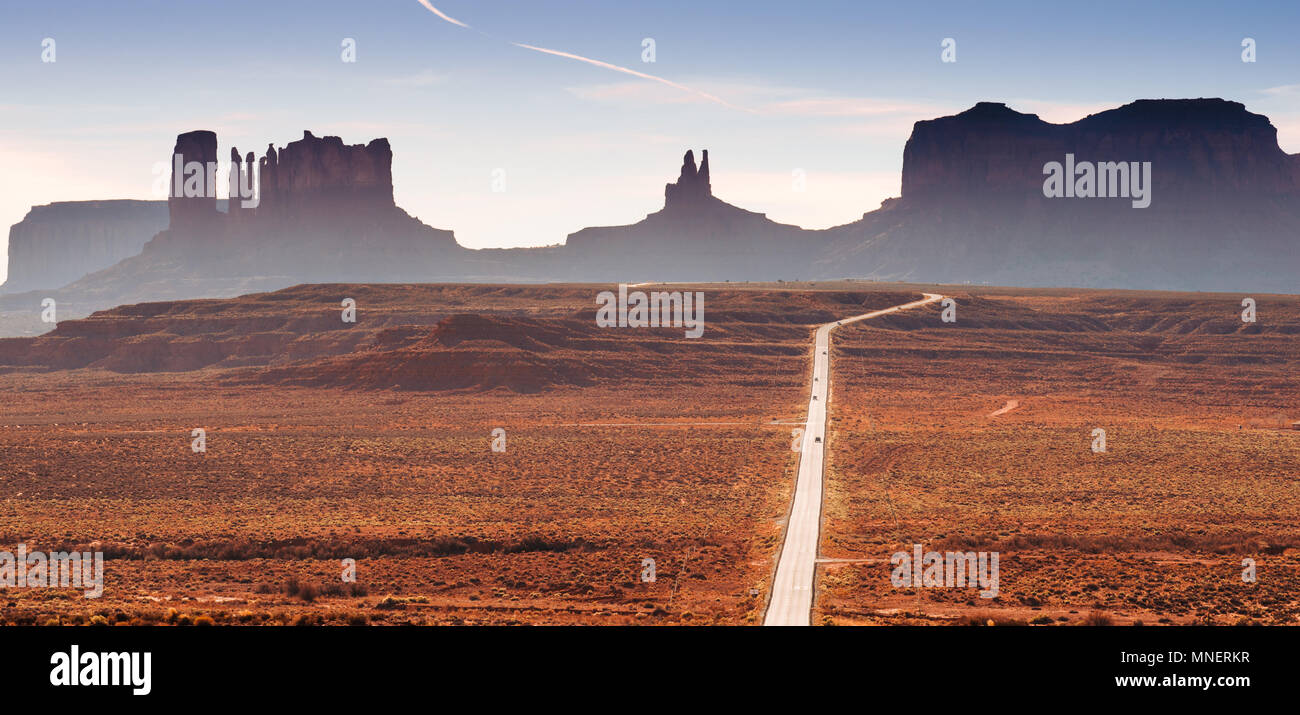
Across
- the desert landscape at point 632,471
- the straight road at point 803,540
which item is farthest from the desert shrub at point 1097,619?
the straight road at point 803,540

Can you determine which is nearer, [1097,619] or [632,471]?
[1097,619]

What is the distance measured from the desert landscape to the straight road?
54 cm

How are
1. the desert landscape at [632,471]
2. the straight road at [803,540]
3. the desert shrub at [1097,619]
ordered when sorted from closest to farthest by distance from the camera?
the desert shrub at [1097,619] < the straight road at [803,540] < the desert landscape at [632,471]

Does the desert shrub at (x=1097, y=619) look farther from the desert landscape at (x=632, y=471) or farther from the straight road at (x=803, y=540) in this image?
the straight road at (x=803, y=540)

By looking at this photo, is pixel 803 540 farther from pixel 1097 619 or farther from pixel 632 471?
pixel 632 471

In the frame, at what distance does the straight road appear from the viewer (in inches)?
1010

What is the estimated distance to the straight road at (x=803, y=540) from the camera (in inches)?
1010

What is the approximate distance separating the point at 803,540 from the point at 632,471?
640 inches

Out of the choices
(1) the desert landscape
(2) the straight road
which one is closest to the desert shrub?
(1) the desert landscape

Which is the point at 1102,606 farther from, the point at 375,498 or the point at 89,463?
the point at 89,463

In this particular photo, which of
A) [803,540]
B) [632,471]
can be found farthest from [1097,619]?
[632,471]

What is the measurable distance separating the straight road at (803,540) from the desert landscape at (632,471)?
54 cm

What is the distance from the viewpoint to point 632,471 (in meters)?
49.7
